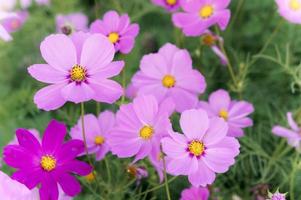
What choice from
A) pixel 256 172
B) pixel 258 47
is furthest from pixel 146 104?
pixel 258 47

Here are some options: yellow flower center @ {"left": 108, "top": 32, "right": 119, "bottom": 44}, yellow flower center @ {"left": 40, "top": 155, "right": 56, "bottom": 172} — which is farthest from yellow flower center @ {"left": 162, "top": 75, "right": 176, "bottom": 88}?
yellow flower center @ {"left": 40, "top": 155, "right": 56, "bottom": 172}

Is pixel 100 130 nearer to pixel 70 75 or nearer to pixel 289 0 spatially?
pixel 70 75

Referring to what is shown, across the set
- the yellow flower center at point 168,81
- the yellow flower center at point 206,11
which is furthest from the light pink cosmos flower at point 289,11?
the yellow flower center at point 168,81

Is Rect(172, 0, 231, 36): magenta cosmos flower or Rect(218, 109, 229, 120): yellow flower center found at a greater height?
Rect(172, 0, 231, 36): magenta cosmos flower

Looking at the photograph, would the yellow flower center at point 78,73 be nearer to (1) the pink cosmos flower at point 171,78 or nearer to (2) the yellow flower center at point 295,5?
(1) the pink cosmos flower at point 171,78

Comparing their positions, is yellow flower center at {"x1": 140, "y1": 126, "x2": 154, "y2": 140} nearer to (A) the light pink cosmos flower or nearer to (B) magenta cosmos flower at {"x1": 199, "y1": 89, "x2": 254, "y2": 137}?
(B) magenta cosmos flower at {"x1": 199, "y1": 89, "x2": 254, "y2": 137}

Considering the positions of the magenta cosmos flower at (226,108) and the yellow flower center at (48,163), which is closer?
the yellow flower center at (48,163)

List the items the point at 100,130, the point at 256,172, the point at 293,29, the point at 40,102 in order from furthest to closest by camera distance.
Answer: the point at 293,29, the point at 256,172, the point at 100,130, the point at 40,102

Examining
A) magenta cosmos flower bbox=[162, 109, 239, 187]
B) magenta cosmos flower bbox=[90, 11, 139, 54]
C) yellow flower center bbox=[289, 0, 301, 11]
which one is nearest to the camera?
magenta cosmos flower bbox=[162, 109, 239, 187]
